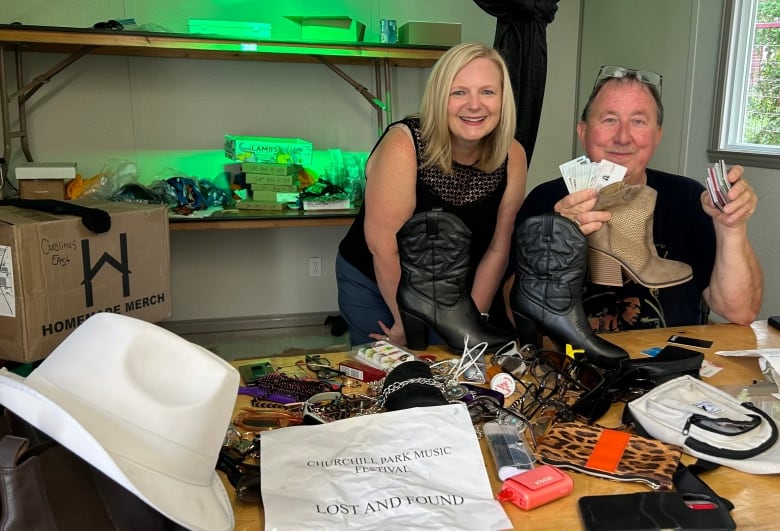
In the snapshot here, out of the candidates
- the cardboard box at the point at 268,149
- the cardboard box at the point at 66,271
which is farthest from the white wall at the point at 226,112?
the cardboard box at the point at 66,271

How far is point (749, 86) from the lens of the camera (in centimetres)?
272

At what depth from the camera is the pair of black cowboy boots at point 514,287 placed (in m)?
1.41

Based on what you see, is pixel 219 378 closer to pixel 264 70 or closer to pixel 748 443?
pixel 748 443

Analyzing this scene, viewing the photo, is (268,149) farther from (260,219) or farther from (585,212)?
(585,212)

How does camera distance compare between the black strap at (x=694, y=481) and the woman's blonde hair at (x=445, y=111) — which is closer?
the black strap at (x=694, y=481)

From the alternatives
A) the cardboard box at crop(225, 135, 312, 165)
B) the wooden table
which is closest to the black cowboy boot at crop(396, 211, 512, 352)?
the wooden table

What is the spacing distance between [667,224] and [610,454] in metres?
1.03

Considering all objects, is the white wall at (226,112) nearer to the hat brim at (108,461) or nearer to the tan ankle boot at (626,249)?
the tan ankle boot at (626,249)

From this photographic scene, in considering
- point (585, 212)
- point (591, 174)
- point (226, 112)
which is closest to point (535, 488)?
point (585, 212)

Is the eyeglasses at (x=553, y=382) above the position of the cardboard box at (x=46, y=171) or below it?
below

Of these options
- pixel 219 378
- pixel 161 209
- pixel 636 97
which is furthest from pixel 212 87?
pixel 219 378

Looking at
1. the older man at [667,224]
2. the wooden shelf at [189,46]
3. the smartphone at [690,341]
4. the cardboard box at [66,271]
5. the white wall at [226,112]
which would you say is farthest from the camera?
the white wall at [226,112]

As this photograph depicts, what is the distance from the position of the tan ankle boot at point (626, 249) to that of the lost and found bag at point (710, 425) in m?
0.46

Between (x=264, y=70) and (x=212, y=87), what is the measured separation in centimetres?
31
